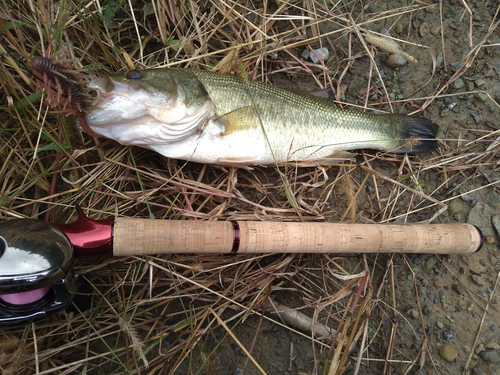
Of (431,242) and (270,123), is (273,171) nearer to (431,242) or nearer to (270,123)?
(270,123)

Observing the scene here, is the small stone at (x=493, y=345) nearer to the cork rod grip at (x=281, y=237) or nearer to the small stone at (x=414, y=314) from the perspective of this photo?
the small stone at (x=414, y=314)

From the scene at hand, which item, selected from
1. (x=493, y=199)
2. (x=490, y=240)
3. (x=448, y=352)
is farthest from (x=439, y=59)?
(x=448, y=352)

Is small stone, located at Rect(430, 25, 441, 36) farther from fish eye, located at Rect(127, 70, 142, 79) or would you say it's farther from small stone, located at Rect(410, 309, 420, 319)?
fish eye, located at Rect(127, 70, 142, 79)

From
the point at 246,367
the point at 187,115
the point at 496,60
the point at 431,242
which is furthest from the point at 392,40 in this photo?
the point at 246,367

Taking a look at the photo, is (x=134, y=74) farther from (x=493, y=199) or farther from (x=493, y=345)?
(x=493, y=345)

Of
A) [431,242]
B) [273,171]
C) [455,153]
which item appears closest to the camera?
[431,242]

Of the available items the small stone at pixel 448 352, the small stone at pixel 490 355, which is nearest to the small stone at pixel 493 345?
the small stone at pixel 490 355
